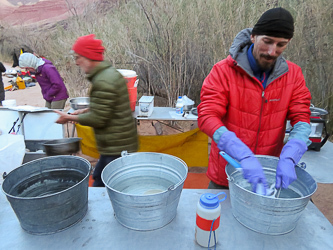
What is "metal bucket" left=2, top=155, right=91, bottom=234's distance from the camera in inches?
38.6

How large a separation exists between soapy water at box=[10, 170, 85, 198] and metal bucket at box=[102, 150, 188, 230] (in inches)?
8.1

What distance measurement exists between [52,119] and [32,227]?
2.89m

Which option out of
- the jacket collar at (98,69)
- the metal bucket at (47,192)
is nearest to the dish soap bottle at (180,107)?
the jacket collar at (98,69)

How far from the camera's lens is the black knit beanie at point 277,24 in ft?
3.90

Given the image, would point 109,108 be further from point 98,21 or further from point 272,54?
point 98,21

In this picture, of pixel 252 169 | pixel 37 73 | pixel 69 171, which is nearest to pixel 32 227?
pixel 69 171

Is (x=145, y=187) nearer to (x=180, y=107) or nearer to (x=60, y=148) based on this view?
(x=60, y=148)

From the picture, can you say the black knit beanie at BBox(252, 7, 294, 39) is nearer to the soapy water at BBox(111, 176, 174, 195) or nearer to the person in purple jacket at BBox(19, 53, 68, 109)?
the soapy water at BBox(111, 176, 174, 195)

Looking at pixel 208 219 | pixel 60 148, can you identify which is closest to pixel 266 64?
pixel 208 219

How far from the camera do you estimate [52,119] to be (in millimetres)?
3637

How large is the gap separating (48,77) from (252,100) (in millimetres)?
3788

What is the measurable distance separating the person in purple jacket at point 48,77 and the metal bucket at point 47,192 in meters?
3.35

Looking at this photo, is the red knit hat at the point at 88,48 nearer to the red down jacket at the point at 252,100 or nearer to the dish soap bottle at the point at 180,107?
the red down jacket at the point at 252,100

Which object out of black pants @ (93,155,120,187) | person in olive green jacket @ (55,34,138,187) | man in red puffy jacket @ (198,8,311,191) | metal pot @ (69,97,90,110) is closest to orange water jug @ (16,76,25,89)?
metal pot @ (69,97,90,110)
